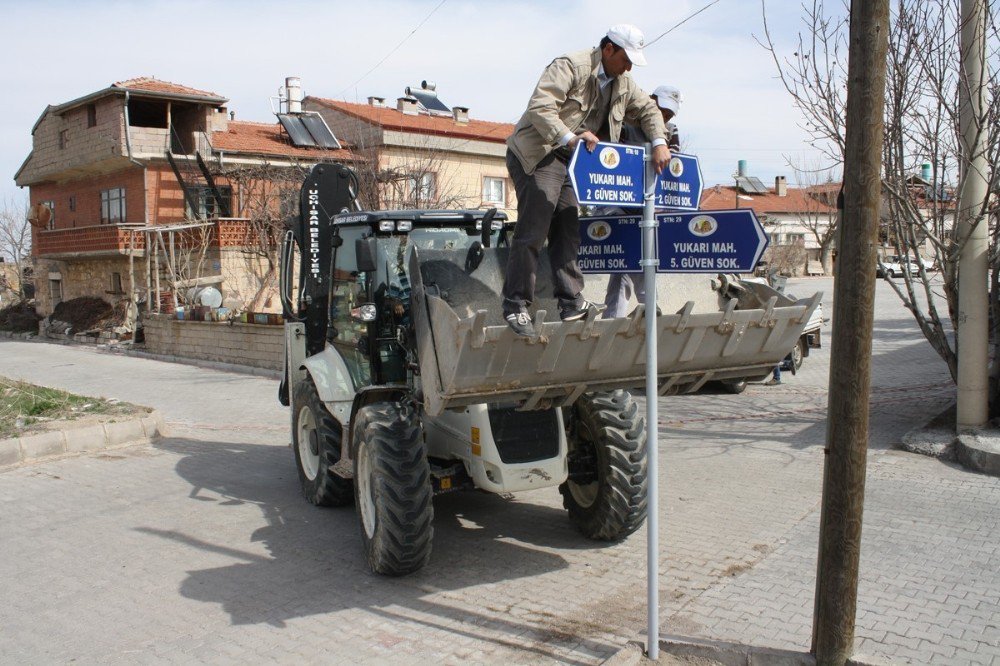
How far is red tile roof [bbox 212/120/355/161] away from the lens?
28281mm

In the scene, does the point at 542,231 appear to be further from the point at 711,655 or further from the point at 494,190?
the point at 494,190

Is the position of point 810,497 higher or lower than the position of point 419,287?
lower

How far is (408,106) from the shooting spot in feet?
110

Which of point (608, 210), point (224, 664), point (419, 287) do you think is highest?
point (608, 210)

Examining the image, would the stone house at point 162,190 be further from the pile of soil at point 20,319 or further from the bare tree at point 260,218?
the pile of soil at point 20,319

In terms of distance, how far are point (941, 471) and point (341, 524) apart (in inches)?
232

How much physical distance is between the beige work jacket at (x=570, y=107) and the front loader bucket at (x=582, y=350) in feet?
3.21

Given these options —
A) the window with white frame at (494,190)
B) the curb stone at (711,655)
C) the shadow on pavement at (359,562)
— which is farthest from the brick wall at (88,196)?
the curb stone at (711,655)

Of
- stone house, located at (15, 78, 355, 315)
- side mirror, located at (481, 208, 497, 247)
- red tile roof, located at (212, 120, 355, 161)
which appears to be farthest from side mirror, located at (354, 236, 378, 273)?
red tile roof, located at (212, 120, 355, 161)

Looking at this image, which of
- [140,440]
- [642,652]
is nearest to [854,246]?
[642,652]

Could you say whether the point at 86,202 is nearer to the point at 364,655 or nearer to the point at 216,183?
the point at 216,183

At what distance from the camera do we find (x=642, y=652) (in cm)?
447

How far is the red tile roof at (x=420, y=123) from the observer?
29.2m

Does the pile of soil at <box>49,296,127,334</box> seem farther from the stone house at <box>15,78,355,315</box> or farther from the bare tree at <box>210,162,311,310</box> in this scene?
the bare tree at <box>210,162,311,310</box>
